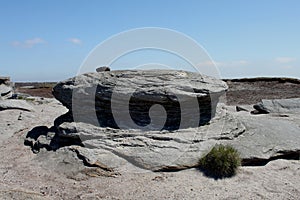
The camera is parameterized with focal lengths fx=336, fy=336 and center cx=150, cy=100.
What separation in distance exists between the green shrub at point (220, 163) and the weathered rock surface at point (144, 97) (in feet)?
5.11

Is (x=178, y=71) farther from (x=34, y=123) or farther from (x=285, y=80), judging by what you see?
(x=285, y=80)

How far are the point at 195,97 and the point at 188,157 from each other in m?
1.82

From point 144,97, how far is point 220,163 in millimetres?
2844

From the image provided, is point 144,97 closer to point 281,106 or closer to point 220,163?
point 220,163

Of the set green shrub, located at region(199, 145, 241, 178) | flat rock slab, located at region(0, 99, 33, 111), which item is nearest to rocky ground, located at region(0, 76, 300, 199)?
green shrub, located at region(199, 145, 241, 178)

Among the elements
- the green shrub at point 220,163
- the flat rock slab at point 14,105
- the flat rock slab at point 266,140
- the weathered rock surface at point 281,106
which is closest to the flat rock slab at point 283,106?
the weathered rock surface at point 281,106

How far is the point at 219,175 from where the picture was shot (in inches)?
343

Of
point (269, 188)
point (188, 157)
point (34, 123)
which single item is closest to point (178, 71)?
point (188, 157)

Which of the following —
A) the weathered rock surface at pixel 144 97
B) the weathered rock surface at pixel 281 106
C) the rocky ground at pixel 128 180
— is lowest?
the rocky ground at pixel 128 180

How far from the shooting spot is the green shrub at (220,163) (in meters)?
8.74

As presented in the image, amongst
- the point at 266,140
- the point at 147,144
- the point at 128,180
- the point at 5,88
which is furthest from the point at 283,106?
the point at 5,88

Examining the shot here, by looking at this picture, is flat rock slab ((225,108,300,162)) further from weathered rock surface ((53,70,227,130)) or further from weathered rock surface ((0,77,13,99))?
weathered rock surface ((0,77,13,99))

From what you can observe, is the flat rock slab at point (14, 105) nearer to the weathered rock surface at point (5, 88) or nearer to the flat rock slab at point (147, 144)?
the weathered rock surface at point (5, 88)

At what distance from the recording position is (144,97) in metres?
9.81
